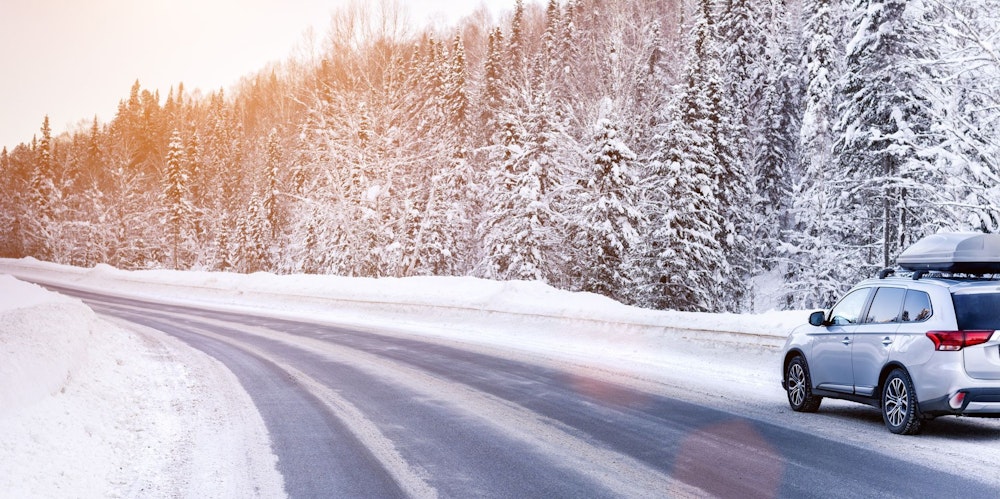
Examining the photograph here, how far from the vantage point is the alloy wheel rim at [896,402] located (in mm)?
8219

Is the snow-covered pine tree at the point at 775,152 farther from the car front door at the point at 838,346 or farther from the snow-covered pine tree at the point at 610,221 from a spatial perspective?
the car front door at the point at 838,346

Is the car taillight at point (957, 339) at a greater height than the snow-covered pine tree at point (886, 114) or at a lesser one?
lesser

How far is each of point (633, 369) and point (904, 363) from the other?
6042mm

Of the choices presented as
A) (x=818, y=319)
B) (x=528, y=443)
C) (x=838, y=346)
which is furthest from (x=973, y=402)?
(x=528, y=443)

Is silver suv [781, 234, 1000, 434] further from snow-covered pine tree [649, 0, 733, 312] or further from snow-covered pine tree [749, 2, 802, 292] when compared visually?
snow-covered pine tree [749, 2, 802, 292]

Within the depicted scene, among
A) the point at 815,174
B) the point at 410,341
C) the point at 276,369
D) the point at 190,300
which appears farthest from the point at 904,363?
the point at 815,174

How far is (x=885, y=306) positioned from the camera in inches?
355

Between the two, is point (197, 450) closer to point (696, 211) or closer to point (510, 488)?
point (510, 488)

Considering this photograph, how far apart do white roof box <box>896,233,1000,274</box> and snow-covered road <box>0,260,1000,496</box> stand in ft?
6.17

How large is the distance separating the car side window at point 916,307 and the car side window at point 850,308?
0.85m

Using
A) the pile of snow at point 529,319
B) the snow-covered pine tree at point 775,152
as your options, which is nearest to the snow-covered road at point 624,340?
the pile of snow at point 529,319

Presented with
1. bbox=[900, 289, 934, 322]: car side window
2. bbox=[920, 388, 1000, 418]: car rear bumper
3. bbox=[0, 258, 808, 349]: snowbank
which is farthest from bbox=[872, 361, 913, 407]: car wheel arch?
bbox=[0, 258, 808, 349]: snowbank

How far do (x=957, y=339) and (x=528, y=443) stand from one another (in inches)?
183

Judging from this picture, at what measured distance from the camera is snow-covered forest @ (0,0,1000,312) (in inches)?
1139
